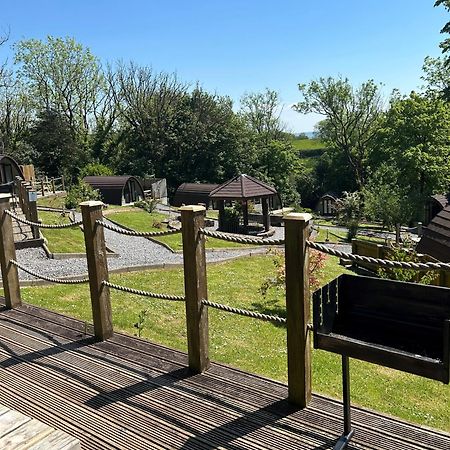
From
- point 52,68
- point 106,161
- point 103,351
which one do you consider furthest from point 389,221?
point 52,68

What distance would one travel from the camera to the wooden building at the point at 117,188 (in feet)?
94.4

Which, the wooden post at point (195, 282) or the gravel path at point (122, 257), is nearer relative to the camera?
the wooden post at point (195, 282)

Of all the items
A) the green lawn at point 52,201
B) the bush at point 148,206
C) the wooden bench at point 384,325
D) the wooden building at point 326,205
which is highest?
the wooden bench at point 384,325

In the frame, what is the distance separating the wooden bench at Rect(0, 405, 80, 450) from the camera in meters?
1.45

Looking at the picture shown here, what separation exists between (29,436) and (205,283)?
1.98 metres

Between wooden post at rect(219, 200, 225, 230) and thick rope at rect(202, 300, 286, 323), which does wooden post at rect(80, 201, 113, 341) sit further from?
wooden post at rect(219, 200, 225, 230)

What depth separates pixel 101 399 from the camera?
125 inches

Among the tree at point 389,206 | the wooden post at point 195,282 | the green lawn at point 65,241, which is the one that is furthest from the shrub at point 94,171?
the wooden post at point 195,282

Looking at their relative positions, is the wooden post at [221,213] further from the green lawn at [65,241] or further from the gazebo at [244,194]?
the green lawn at [65,241]

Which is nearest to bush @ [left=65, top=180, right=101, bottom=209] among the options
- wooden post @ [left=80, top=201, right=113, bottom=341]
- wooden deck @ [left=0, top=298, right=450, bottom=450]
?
wooden post @ [left=80, top=201, right=113, bottom=341]

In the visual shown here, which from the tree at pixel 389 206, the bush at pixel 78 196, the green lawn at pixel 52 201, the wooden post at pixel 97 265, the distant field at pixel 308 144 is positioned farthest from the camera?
the distant field at pixel 308 144

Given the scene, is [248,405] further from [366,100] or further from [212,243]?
[366,100]

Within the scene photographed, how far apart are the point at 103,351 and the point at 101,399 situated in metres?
0.78

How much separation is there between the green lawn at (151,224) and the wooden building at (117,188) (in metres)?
3.34
